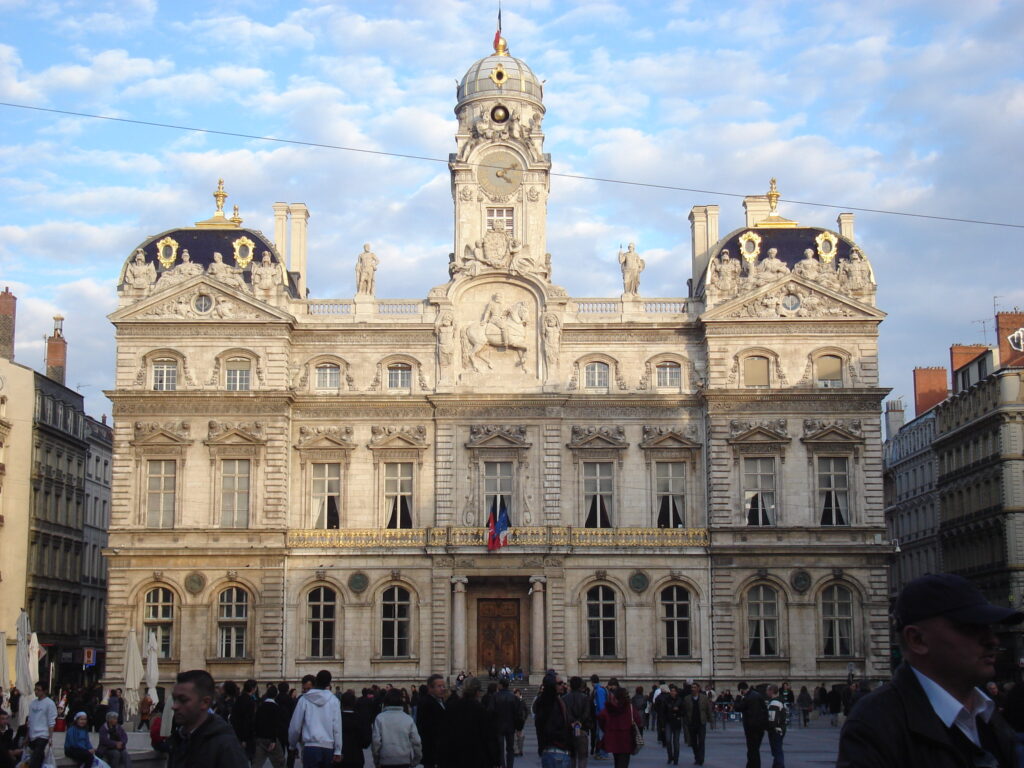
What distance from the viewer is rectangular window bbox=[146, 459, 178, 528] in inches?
2181

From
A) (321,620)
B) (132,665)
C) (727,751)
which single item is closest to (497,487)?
(321,620)

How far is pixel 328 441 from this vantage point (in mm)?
56312

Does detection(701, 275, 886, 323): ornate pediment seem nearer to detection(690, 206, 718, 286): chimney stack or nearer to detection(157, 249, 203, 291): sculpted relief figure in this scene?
detection(690, 206, 718, 286): chimney stack

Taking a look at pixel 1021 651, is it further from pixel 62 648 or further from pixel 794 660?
pixel 62 648

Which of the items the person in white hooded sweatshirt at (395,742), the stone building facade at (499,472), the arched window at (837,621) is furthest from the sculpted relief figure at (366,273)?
the person in white hooded sweatshirt at (395,742)

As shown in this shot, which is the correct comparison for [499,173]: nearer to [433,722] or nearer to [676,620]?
[676,620]

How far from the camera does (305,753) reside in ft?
60.2

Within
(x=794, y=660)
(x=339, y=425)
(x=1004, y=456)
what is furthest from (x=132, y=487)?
(x=1004, y=456)

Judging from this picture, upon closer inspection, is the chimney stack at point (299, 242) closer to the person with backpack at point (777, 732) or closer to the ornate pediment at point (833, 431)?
the ornate pediment at point (833, 431)

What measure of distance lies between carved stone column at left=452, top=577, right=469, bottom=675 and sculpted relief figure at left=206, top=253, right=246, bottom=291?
46.7 ft

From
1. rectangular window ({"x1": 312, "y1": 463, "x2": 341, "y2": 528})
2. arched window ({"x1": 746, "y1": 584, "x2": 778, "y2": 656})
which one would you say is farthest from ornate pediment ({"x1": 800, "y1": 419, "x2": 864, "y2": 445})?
rectangular window ({"x1": 312, "y1": 463, "x2": 341, "y2": 528})

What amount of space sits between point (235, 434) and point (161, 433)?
2842mm

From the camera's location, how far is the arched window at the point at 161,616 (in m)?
54.8

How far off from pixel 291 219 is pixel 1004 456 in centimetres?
3332
